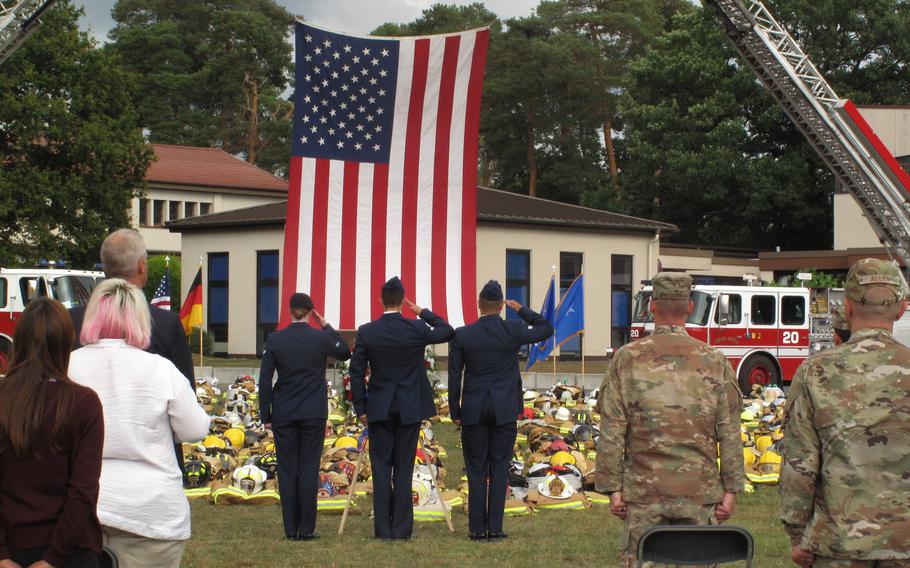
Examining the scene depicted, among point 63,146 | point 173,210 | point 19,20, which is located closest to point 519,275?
point 63,146

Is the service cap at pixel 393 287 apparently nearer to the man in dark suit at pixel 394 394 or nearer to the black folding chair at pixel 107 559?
the man in dark suit at pixel 394 394

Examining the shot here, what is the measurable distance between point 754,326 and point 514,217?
13.8 m

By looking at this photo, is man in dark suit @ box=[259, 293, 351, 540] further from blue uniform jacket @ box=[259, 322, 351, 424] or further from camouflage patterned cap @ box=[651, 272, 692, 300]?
camouflage patterned cap @ box=[651, 272, 692, 300]

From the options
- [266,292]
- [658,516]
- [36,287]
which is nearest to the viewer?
[658,516]

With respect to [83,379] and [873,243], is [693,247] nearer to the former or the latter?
[873,243]

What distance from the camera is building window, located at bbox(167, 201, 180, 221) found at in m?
59.0

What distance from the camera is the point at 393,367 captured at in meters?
9.51

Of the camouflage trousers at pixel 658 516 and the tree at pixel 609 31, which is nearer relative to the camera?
the camouflage trousers at pixel 658 516

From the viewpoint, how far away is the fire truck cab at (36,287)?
90.4 feet

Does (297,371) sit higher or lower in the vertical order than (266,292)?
lower

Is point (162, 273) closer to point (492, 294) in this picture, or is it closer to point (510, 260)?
point (510, 260)

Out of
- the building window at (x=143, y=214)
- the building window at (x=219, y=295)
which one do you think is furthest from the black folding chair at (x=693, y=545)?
the building window at (x=143, y=214)

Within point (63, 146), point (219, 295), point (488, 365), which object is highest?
point (63, 146)

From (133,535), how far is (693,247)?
43.2m
